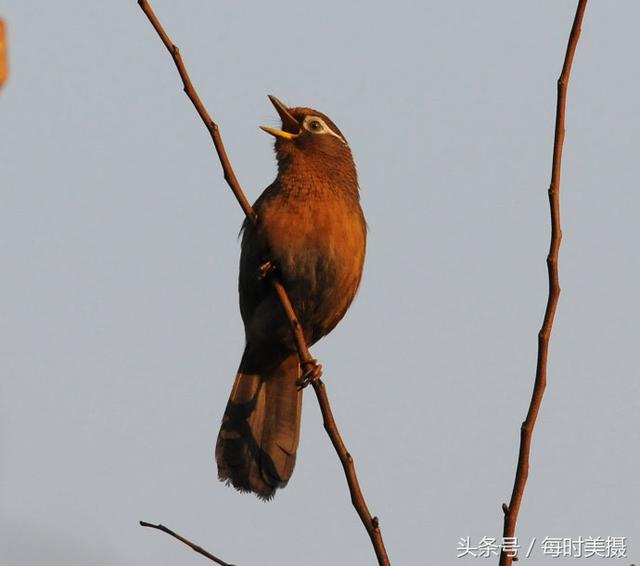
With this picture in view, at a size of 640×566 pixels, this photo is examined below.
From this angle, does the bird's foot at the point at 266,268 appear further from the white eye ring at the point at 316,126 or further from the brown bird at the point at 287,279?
the white eye ring at the point at 316,126

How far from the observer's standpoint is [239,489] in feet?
18.9

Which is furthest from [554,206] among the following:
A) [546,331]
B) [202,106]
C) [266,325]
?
[266,325]

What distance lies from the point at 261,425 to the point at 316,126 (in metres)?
1.84

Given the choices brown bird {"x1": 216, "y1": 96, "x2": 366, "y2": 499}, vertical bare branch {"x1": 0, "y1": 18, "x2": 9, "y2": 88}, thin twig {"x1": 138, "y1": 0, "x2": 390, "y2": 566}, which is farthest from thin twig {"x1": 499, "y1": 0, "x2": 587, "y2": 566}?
brown bird {"x1": 216, "y1": 96, "x2": 366, "y2": 499}

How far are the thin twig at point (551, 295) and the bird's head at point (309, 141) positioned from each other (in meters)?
2.78

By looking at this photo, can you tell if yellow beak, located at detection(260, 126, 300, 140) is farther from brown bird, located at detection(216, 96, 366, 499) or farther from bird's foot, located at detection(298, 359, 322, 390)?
bird's foot, located at detection(298, 359, 322, 390)

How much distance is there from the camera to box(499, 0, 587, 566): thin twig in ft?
10.3

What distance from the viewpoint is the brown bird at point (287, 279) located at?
5500mm

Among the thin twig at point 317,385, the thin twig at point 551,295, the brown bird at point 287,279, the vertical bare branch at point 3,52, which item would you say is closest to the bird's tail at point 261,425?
the brown bird at point 287,279

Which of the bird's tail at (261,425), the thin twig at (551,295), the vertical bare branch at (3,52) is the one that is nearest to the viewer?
the vertical bare branch at (3,52)

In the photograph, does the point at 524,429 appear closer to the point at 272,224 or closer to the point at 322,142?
the point at 272,224

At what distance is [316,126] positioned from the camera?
6.23 metres

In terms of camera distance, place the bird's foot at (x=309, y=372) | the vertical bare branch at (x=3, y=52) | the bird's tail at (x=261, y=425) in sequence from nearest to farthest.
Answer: the vertical bare branch at (x=3, y=52) → the bird's foot at (x=309, y=372) → the bird's tail at (x=261, y=425)

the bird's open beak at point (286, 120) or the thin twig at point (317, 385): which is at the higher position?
the bird's open beak at point (286, 120)
